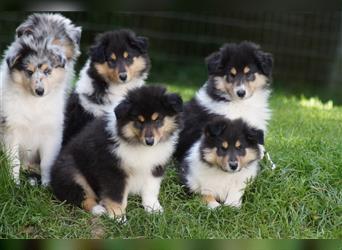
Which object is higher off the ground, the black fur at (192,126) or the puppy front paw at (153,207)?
the black fur at (192,126)

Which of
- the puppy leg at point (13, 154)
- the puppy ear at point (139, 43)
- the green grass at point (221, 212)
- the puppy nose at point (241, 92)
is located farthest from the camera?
the puppy ear at point (139, 43)

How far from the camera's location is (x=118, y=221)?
14.7ft

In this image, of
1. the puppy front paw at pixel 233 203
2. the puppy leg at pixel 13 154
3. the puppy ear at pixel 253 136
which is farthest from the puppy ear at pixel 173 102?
the puppy leg at pixel 13 154

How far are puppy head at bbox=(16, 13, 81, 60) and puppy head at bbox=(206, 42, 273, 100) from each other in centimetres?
131

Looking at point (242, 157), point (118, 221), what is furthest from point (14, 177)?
point (242, 157)

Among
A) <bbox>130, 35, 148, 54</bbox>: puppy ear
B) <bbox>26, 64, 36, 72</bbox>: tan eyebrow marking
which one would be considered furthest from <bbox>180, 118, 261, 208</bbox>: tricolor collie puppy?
<bbox>26, 64, 36, 72</bbox>: tan eyebrow marking

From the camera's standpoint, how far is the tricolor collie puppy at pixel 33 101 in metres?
5.11

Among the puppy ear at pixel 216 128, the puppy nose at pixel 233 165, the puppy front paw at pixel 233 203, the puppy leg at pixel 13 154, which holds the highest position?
the puppy ear at pixel 216 128

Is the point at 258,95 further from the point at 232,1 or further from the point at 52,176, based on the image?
the point at 232,1

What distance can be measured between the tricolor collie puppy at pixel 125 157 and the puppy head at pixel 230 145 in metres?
0.30

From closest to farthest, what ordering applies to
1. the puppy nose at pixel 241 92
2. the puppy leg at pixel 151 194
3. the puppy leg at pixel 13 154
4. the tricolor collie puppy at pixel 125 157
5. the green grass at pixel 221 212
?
1. the green grass at pixel 221 212
2. the tricolor collie puppy at pixel 125 157
3. the puppy leg at pixel 151 194
4. the puppy leg at pixel 13 154
5. the puppy nose at pixel 241 92

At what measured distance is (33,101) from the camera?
520cm

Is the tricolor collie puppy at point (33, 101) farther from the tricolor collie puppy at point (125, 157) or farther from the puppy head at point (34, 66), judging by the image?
the tricolor collie puppy at point (125, 157)

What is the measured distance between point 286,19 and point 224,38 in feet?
4.23
